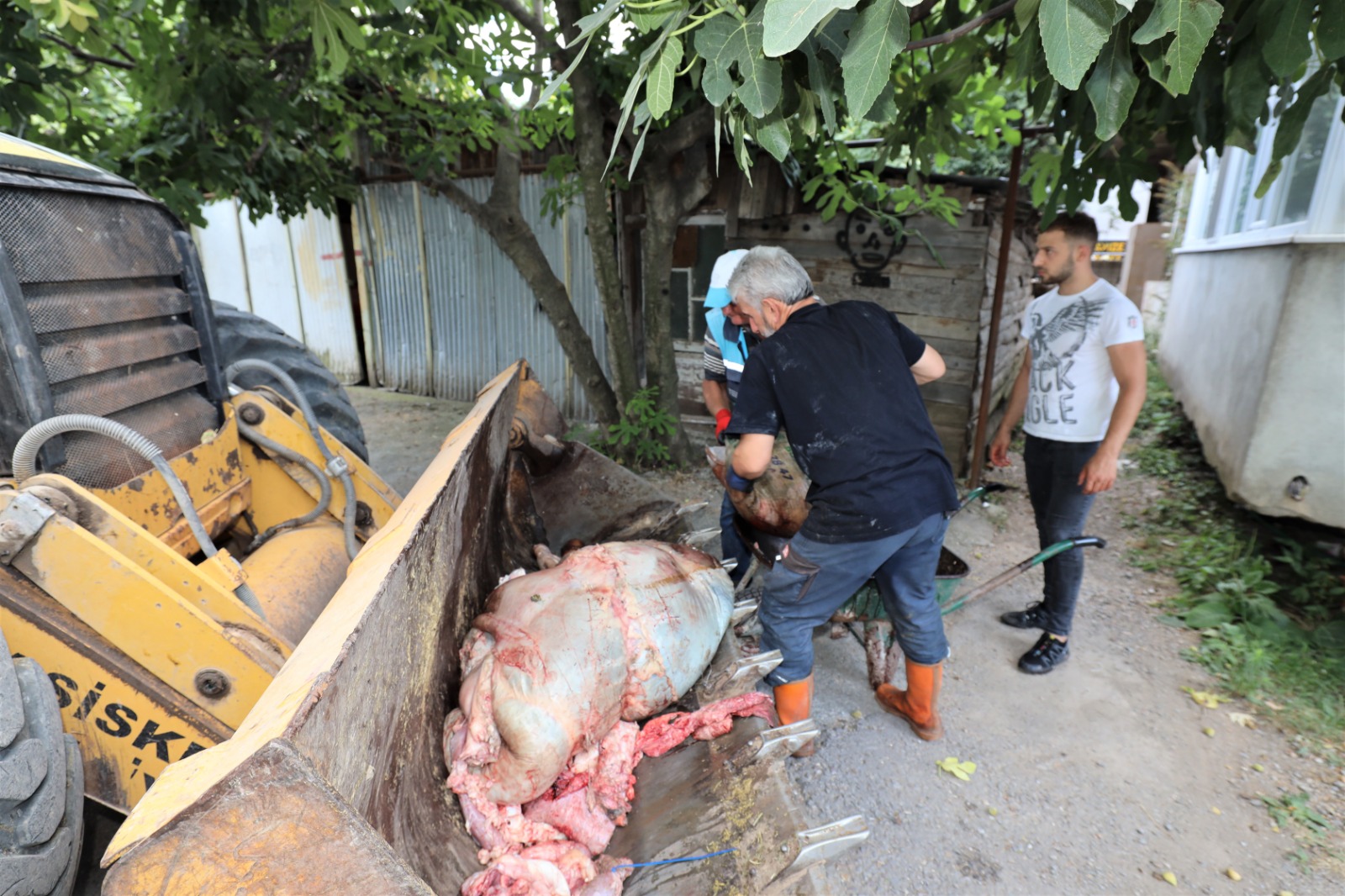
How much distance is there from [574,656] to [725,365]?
199 cm

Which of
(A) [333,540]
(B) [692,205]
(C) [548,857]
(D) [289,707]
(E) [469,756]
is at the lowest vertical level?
(C) [548,857]

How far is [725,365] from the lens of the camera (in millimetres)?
3508

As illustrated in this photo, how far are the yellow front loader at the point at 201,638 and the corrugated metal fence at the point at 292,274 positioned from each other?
7271 millimetres

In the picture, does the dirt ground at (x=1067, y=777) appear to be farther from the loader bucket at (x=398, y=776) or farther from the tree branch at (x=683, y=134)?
the tree branch at (x=683, y=134)

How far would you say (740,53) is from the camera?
1.30 meters

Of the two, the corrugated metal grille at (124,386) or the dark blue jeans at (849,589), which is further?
the dark blue jeans at (849,589)

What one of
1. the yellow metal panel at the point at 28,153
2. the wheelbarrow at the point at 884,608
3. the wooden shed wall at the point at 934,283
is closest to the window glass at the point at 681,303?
the wooden shed wall at the point at 934,283

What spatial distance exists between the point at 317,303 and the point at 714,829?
9550 mm

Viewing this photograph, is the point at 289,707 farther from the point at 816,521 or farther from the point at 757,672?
the point at 816,521

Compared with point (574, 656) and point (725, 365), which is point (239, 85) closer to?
point (725, 365)

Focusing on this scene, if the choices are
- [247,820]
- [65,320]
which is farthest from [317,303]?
[247,820]

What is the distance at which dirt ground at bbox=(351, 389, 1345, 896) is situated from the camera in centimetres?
224

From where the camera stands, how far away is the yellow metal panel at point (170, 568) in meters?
1.60

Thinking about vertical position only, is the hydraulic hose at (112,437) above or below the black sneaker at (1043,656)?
above
